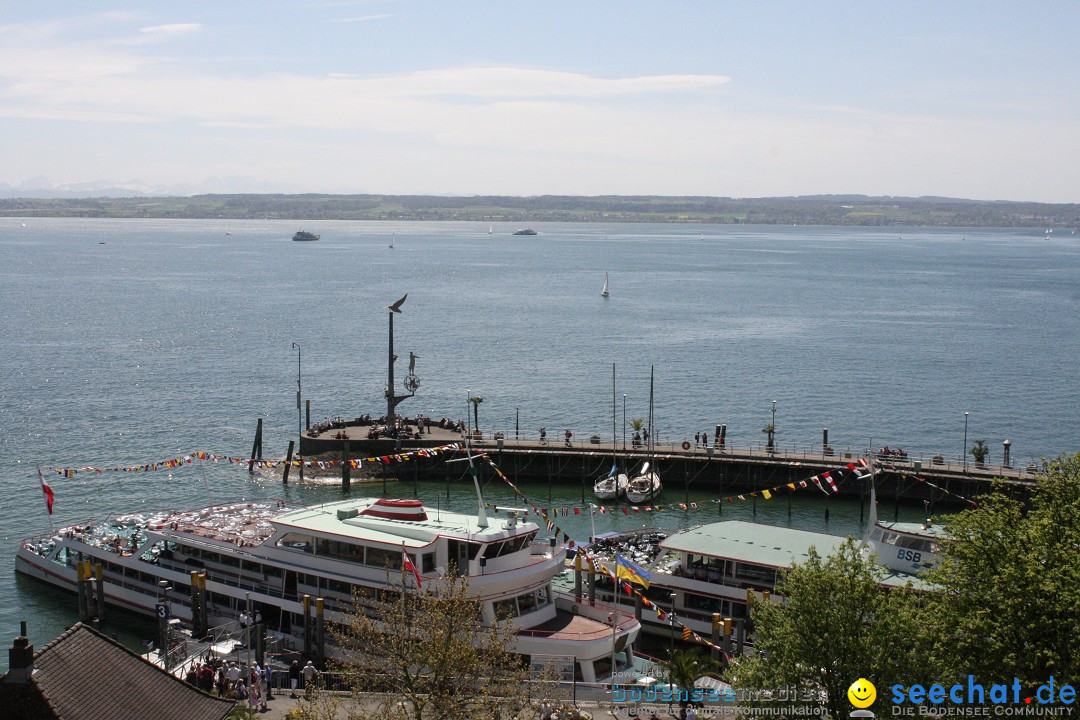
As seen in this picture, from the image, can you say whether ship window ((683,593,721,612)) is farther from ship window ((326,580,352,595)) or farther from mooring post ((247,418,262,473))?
mooring post ((247,418,262,473))

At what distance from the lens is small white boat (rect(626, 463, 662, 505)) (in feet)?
198

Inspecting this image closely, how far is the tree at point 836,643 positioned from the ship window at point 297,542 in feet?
55.7

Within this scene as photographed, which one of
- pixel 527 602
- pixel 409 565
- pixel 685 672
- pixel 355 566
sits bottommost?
pixel 685 672

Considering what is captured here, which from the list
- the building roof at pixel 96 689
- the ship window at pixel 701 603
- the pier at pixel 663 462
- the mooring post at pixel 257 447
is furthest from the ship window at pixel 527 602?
the mooring post at pixel 257 447

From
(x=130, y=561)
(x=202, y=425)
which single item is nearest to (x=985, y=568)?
(x=130, y=561)

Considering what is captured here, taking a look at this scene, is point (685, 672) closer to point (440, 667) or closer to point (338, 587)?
point (440, 667)

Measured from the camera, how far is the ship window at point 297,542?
38.2m

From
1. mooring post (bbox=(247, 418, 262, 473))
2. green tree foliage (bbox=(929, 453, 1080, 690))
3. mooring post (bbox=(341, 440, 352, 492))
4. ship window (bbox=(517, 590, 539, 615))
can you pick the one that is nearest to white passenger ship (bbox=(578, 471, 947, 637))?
ship window (bbox=(517, 590, 539, 615))

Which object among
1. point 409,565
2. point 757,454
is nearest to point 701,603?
point 409,565

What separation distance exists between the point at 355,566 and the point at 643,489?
87.4 feet

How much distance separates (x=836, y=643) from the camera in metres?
25.2

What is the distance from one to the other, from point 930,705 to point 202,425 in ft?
201

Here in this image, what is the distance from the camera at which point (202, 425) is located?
253ft

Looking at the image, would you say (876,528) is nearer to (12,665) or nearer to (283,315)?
(12,665)
